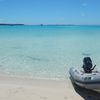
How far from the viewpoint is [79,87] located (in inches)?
244

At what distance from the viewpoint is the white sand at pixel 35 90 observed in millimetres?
5348

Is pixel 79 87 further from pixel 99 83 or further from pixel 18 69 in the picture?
pixel 18 69

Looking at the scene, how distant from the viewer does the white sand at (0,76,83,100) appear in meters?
5.35

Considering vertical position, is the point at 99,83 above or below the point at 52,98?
above

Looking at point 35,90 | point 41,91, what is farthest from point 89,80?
point 35,90

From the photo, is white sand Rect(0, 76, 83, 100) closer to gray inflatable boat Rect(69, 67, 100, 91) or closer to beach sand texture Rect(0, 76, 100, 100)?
beach sand texture Rect(0, 76, 100, 100)

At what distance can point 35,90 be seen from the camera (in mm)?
5902

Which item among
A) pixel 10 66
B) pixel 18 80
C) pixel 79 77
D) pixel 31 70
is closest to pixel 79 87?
pixel 79 77

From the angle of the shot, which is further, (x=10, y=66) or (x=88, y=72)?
(x=10, y=66)

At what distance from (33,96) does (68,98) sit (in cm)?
77

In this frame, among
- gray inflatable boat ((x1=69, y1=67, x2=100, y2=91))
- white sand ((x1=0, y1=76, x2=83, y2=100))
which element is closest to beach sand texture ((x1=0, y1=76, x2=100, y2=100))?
white sand ((x1=0, y1=76, x2=83, y2=100))

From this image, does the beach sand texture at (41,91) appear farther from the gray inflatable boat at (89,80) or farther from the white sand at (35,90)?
the gray inflatable boat at (89,80)

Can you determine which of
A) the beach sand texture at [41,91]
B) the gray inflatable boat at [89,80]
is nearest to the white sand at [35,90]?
the beach sand texture at [41,91]

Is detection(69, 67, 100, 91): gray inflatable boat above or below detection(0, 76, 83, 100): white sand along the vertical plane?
above
